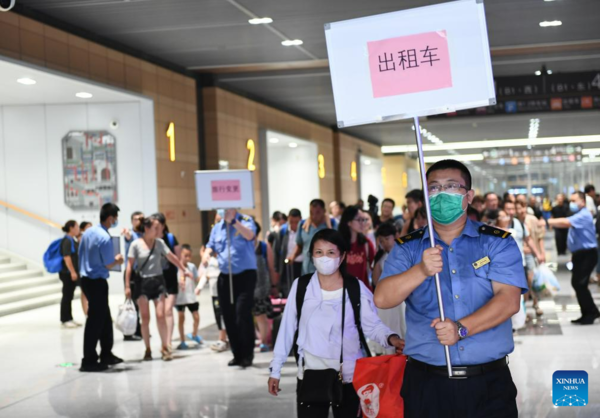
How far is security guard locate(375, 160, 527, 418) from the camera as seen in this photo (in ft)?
10.6

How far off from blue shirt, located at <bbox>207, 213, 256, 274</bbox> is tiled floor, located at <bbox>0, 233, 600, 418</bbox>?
0.99 m

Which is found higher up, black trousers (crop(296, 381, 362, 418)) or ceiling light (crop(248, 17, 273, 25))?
ceiling light (crop(248, 17, 273, 25))

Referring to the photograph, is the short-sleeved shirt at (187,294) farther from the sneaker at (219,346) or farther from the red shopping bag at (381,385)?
the red shopping bag at (381,385)

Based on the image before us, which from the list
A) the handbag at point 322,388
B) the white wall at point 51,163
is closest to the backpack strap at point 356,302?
the handbag at point 322,388

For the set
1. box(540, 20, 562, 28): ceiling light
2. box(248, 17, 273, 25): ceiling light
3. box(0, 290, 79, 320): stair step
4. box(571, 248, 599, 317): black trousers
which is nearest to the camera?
box(571, 248, 599, 317): black trousers

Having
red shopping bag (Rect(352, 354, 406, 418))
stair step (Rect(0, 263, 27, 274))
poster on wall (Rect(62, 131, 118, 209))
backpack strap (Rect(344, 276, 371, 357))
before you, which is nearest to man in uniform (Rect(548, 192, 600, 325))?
backpack strap (Rect(344, 276, 371, 357))

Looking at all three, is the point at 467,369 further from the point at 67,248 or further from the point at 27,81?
the point at 27,81

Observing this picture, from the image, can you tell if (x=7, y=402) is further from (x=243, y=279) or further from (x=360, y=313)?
(x=360, y=313)

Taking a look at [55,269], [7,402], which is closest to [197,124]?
[55,269]

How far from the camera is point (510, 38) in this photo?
49.8 ft

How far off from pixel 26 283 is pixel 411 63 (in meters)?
12.8

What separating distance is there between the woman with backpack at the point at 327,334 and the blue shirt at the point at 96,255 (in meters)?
4.49

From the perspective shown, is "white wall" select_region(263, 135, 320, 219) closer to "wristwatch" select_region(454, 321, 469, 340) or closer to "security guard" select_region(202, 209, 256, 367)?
"security guard" select_region(202, 209, 256, 367)

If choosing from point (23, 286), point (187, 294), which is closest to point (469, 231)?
point (187, 294)
